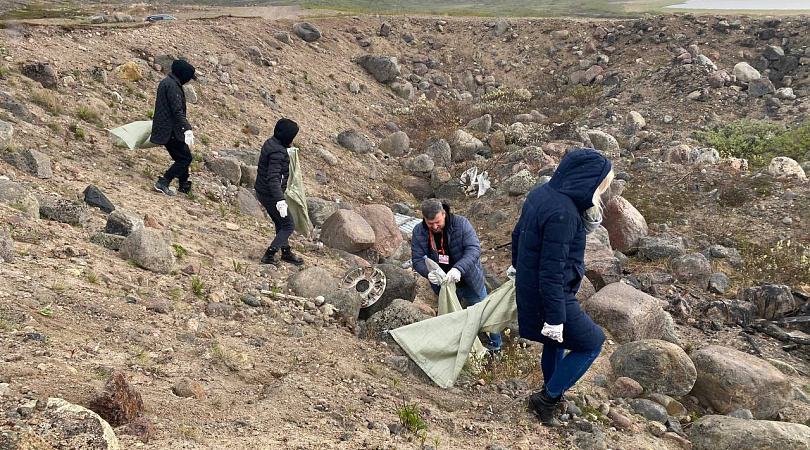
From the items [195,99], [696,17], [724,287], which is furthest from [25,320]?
[696,17]

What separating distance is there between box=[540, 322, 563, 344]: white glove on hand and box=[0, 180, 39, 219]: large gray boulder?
16.6 feet

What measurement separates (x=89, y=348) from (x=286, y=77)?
532 inches

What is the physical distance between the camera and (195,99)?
12.1 metres

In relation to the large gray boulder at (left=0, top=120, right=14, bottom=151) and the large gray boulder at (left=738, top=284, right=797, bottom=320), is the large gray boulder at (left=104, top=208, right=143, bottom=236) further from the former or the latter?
the large gray boulder at (left=738, top=284, right=797, bottom=320)

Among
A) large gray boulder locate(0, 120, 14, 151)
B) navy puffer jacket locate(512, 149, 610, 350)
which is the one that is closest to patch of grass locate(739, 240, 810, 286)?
navy puffer jacket locate(512, 149, 610, 350)

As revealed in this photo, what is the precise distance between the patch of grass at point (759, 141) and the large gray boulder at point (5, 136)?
1331 centimetres

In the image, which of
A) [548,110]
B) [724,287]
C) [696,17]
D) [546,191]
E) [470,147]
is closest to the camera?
[546,191]

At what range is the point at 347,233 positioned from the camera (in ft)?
27.2

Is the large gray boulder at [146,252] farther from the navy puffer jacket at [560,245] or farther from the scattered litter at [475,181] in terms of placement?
the scattered litter at [475,181]

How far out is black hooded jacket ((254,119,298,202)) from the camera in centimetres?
641

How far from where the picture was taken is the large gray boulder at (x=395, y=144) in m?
14.8

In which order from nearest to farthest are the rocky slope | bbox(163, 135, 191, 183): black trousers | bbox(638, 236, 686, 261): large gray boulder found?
the rocky slope, bbox(163, 135, 191, 183): black trousers, bbox(638, 236, 686, 261): large gray boulder

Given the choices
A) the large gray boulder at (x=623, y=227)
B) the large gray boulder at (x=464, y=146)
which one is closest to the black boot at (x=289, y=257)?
the large gray boulder at (x=623, y=227)

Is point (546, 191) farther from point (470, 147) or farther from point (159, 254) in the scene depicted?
point (470, 147)
